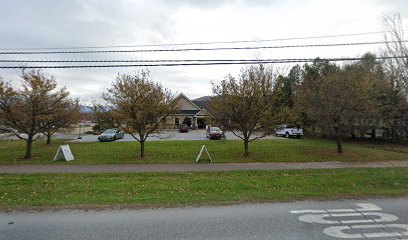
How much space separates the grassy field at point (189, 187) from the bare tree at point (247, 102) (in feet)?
16.3

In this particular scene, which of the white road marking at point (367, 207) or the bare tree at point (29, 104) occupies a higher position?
the bare tree at point (29, 104)

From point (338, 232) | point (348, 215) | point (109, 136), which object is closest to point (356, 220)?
point (348, 215)

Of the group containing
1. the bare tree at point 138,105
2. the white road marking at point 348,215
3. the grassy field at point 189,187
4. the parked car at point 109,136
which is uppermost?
the bare tree at point 138,105

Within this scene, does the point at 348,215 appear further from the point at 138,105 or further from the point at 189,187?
the point at 138,105

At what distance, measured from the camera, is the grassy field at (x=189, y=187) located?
6.92m

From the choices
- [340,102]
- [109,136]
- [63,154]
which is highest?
[340,102]

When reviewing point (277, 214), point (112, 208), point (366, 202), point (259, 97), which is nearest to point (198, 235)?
point (277, 214)

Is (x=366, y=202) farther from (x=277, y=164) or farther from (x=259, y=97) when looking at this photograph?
(x=259, y=97)

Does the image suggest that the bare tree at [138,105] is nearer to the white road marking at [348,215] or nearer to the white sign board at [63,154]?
the white sign board at [63,154]

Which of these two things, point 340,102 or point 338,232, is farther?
point 340,102

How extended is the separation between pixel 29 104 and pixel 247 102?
12.3 meters

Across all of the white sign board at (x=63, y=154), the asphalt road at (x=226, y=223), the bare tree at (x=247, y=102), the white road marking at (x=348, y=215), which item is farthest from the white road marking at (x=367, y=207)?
the white sign board at (x=63, y=154)

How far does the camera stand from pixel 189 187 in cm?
849

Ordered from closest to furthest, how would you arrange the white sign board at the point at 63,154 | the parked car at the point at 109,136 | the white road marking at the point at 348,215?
the white road marking at the point at 348,215, the white sign board at the point at 63,154, the parked car at the point at 109,136
